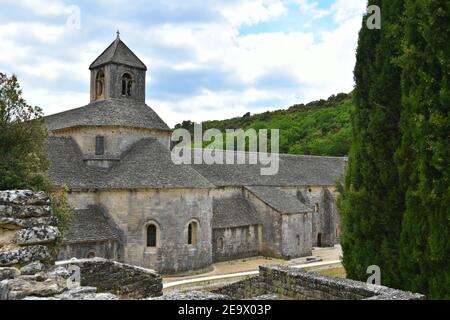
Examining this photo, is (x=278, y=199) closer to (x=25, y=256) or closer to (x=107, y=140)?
(x=107, y=140)

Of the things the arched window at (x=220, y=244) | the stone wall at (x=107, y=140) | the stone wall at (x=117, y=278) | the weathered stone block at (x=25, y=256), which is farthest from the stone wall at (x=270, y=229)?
the weathered stone block at (x=25, y=256)

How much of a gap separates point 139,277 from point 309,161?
3422 centimetres

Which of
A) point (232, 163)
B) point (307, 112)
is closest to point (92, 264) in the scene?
point (232, 163)

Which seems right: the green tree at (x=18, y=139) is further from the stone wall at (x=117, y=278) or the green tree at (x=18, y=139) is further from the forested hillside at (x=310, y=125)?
the forested hillside at (x=310, y=125)

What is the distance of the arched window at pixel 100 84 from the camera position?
29.6 metres

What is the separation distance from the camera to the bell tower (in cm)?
2900

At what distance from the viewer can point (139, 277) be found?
10547 millimetres

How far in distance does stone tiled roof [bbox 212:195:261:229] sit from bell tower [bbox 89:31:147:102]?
9.52 meters

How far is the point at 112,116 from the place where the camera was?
27125mm

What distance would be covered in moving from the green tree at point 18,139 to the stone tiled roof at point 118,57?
39.1 ft

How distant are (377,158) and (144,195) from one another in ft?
51.1

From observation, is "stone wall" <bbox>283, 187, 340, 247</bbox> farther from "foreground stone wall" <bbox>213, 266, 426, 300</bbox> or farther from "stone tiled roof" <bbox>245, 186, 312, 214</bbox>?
"foreground stone wall" <bbox>213, 266, 426, 300</bbox>

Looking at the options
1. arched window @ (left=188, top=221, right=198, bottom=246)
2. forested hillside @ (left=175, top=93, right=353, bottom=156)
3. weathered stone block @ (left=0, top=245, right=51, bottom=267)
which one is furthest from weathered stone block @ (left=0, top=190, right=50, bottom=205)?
forested hillside @ (left=175, top=93, right=353, bottom=156)
